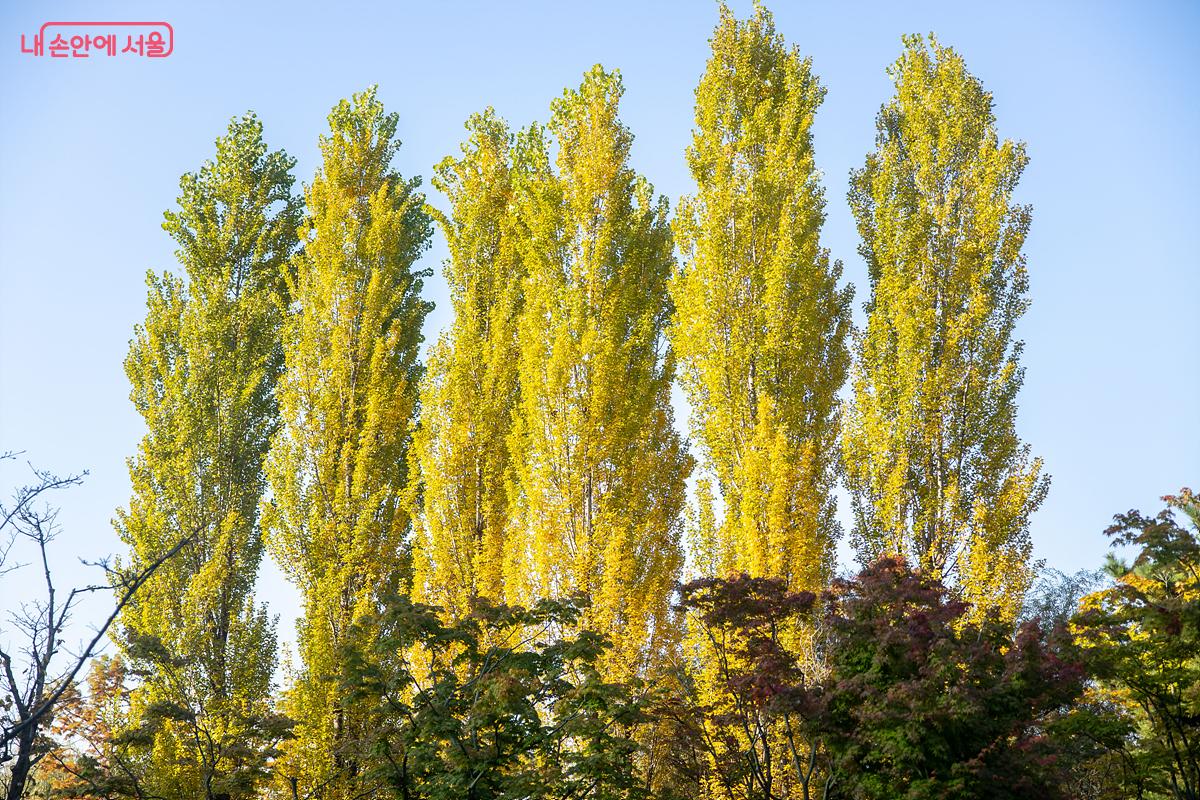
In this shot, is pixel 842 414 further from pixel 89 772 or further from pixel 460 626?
pixel 89 772

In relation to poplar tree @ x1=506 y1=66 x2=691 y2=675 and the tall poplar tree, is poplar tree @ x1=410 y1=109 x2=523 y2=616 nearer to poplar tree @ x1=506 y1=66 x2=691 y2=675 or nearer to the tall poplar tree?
poplar tree @ x1=506 y1=66 x2=691 y2=675

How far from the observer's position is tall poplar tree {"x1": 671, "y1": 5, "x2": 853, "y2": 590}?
1284 cm

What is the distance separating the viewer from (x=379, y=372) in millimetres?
16016

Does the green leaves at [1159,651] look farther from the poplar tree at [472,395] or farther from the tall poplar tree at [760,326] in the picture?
the poplar tree at [472,395]

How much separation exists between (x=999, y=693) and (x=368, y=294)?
1139 centimetres

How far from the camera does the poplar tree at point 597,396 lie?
42.8 feet

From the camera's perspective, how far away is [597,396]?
13516mm

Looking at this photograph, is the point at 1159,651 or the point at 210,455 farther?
the point at 210,455

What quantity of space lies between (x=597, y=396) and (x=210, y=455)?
23.5 feet

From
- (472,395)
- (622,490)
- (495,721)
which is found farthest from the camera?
(472,395)

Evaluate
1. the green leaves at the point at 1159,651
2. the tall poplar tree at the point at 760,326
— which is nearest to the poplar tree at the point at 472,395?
the tall poplar tree at the point at 760,326

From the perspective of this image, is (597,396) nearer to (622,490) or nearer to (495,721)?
(622,490)

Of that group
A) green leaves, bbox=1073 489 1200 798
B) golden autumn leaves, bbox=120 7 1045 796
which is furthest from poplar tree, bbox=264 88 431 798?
green leaves, bbox=1073 489 1200 798

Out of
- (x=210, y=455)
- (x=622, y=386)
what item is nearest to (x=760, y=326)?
(x=622, y=386)
